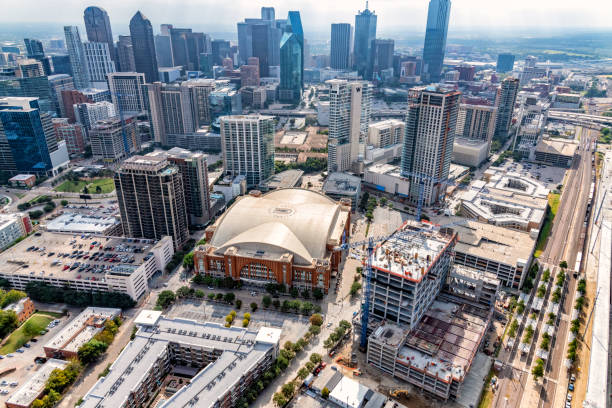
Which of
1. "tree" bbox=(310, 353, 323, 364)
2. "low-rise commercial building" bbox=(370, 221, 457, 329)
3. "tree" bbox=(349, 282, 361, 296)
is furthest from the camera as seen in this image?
"tree" bbox=(349, 282, 361, 296)

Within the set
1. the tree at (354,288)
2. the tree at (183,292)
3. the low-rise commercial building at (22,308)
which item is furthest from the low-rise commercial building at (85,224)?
the tree at (354,288)

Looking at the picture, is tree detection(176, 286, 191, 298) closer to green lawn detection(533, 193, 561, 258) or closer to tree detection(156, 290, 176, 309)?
tree detection(156, 290, 176, 309)

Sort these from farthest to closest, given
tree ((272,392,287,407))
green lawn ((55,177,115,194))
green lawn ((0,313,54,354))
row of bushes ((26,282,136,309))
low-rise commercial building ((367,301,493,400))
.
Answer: green lawn ((55,177,115,194)), row of bushes ((26,282,136,309)), green lawn ((0,313,54,354)), low-rise commercial building ((367,301,493,400)), tree ((272,392,287,407))

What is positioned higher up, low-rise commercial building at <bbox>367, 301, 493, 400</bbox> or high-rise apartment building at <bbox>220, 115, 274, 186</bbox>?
high-rise apartment building at <bbox>220, 115, 274, 186</bbox>

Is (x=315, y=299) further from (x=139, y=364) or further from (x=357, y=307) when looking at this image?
(x=139, y=364)

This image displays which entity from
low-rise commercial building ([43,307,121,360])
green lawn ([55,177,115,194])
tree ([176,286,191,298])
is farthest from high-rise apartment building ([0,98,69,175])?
tree ([176,286,191,298])

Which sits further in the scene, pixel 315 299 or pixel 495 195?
pixel 495 195

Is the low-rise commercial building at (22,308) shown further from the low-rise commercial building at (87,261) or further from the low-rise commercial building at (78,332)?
the low-rise commercial building at (78,332)

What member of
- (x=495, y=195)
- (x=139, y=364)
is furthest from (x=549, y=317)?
(x=139, y=364)
